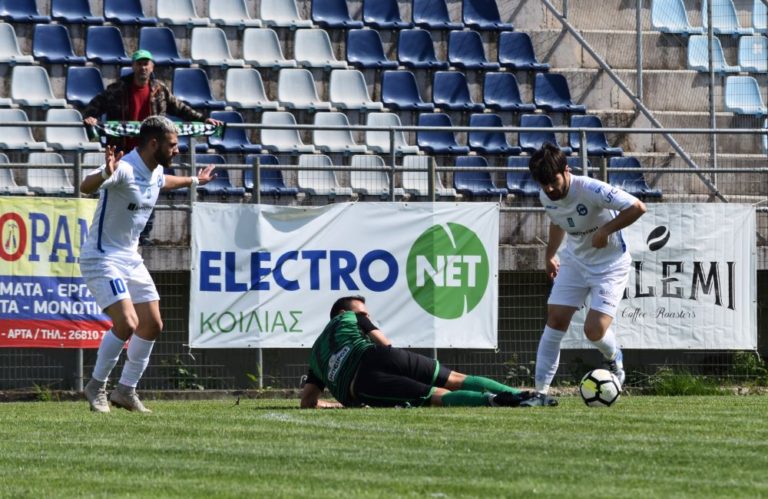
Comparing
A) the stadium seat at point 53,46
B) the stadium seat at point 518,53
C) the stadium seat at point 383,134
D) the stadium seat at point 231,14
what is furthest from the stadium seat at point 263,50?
the stadium seat at point 518,53

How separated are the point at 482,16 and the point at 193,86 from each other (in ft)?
16.1

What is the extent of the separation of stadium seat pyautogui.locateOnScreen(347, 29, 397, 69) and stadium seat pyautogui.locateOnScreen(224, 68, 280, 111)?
153 cm

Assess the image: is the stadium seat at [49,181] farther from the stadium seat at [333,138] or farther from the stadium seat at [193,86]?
the stadium seat at [333,138]

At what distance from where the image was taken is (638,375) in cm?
1519

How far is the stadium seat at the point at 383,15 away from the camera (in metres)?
20.3

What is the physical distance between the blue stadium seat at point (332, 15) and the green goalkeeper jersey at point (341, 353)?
980cm

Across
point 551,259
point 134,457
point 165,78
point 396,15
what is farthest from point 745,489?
point 396,15

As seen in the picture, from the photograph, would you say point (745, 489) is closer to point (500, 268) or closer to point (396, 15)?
point (500, 268)

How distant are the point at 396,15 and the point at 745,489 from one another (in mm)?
15386

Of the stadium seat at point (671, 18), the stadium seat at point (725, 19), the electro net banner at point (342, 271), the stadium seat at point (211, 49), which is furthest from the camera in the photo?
the stadium seat at point (725, 19)

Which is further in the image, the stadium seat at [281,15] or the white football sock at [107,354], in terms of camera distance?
the stadium seat at [281,15]

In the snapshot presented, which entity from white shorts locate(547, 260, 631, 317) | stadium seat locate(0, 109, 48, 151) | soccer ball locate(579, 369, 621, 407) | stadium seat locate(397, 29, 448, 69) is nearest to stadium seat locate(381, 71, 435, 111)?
stadium seat locate(397, 29, 448, 69)

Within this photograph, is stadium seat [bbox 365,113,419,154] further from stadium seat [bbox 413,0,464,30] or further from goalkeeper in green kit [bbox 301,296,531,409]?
goalkeeper in green kit [bbox 301,296,531,409]

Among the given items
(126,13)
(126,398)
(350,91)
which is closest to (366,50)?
(350,91)
